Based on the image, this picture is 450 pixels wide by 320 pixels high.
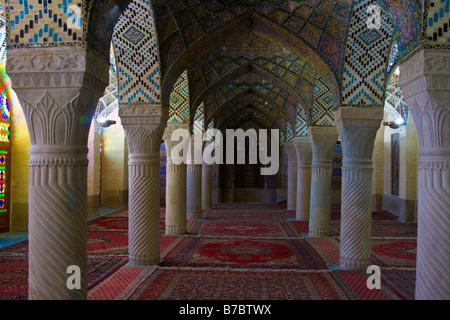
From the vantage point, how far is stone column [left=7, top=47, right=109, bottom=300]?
3.32 m

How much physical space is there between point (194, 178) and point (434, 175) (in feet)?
26.8

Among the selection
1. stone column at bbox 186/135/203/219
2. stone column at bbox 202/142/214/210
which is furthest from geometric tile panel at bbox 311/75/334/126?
stone column at bbox 202/142/214/210

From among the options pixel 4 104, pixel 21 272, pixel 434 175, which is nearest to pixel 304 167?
pixel 4 104

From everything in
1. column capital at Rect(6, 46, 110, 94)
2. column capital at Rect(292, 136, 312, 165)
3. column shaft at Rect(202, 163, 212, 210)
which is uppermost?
column capital at Rect(6, 46, 110, 94)

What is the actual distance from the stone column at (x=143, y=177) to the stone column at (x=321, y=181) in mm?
3987

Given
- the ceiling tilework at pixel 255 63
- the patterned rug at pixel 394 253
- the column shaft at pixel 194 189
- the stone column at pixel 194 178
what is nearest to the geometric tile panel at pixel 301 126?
the ceiling tilework at pixel 255 63

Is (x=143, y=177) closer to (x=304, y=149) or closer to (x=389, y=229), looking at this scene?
(x=304, y=149)

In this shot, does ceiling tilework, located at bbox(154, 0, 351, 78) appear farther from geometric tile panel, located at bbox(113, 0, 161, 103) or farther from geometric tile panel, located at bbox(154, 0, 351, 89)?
geometric tile panel, located at bbox(113, 0, 161, 103)

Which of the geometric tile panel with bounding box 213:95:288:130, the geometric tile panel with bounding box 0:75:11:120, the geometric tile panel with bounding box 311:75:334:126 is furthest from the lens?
the geometric tile panel with bounding box 213:95:288:130

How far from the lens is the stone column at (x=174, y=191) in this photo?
8.87 meters

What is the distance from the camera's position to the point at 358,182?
6.00 metres

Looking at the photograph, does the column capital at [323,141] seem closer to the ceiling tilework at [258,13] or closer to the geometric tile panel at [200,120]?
the ceiling tilework at [258,13]

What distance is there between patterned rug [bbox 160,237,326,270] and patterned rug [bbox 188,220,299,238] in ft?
2.17
